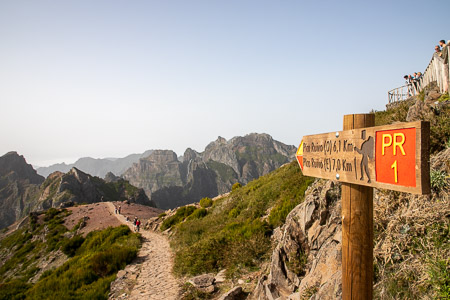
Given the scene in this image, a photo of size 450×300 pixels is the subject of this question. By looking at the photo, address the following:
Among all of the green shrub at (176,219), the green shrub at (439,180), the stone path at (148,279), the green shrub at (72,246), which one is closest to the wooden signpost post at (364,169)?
the green shrub at (439,180)

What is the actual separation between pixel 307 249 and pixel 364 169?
432 cm

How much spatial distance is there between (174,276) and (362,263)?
9.40 metres

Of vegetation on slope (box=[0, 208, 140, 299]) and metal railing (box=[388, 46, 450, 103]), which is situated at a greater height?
metal railing (box=[388, 46, 450, 103])

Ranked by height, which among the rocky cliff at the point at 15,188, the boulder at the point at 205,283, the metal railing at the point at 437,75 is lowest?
the rocky cliff at the point at 15,188

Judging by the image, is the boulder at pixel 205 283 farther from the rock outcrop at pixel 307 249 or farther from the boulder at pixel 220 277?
the rock outcrop at pixel 307 249

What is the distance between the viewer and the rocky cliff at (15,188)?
436 feet

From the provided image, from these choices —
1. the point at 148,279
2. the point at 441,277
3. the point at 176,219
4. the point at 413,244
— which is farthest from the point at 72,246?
the point at 441,277

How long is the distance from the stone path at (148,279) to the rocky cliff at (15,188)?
447 ft

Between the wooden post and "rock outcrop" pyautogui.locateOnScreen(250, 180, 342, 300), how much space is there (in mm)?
1999

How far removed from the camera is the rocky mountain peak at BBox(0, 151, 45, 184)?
161 m

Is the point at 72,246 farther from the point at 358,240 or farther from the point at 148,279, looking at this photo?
the point at 358,240

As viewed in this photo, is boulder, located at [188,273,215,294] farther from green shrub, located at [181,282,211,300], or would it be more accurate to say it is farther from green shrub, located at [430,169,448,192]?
green shrub, located at [430,169,448,192]

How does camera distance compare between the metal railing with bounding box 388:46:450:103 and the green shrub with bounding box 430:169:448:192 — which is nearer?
the green shrub with bounding box 430:169:448:192

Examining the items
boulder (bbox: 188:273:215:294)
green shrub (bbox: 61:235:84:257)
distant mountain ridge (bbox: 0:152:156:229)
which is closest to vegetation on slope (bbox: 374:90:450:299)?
boulder (bbox: 188:273:215:294)
